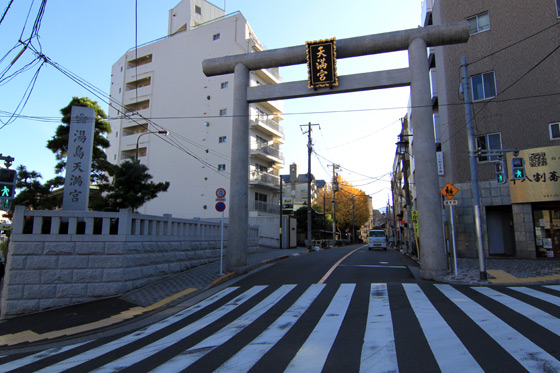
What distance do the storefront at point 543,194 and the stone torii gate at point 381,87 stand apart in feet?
27.3

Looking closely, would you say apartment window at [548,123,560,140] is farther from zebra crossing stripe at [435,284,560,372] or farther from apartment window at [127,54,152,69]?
apartment window at [127,54,152,69]

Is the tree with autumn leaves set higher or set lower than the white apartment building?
lower

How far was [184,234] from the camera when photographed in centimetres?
1373

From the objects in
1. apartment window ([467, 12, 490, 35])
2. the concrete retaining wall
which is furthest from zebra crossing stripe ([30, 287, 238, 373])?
apartment window ([467, 12, 490, 35])

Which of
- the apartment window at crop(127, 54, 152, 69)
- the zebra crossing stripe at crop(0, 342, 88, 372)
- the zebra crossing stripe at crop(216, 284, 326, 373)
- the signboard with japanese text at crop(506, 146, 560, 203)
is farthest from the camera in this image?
the apartment window at crop(127, 54, 152, 69)

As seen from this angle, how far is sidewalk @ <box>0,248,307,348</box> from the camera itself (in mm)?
7343

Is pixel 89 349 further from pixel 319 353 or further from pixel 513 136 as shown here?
pixel 513 136

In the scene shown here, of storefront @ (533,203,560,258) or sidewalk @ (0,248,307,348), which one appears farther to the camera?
storefront @ (533,203,560,258)

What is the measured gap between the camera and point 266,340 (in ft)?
18.5

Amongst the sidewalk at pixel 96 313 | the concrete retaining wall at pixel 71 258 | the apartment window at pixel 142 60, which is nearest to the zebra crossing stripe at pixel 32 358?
the sidewalk at pixel 96 313

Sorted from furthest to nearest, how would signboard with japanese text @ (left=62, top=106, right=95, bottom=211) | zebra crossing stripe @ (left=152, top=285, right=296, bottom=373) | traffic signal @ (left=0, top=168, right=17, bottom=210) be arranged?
signboard with japanese text @ (left=62, top=106, right=95, bottom=211) → traffic signal @ (left=0, top=168, right=17, bottom=210) → zebra crossing stripe @ (left=152, top=285, right=296, bottom=373)

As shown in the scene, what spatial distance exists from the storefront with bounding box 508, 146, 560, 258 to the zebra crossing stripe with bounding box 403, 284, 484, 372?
1275 centimetres

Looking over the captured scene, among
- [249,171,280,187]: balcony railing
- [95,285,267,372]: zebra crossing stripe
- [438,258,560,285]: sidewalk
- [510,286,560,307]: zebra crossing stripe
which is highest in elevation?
[249,171,280,187]: balcony railing

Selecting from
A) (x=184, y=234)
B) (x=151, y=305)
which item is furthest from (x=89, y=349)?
(x=184, y=234)
